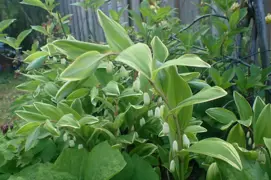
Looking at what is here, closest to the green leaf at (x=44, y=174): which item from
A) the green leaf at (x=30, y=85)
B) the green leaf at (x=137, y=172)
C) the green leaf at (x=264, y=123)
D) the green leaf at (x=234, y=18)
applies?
the green leaf at (x=137, y=172)

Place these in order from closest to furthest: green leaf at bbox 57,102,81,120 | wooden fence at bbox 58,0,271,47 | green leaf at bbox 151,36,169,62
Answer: green leaf at bbox 151,36,169,62 → green leaf at bbox 57,102,81,120 → wooden fence at bbox 58,0,271,47

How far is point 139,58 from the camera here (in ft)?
2.07

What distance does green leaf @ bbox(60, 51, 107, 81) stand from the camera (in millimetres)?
638

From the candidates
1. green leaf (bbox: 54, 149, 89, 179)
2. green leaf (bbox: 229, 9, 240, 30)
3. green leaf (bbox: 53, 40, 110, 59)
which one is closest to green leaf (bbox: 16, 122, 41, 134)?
green leaf (bbox: 54, 149, 89, 179)

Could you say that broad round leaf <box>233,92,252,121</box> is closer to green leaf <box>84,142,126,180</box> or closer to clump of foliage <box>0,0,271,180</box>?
clump of foliage <box>0,0,271,180</box>

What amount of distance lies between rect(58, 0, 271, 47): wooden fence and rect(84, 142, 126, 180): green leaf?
1387mm

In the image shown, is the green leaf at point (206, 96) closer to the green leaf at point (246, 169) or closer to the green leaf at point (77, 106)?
the green leaf at point (246, 169)

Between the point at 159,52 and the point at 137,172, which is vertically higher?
the point at 159,52

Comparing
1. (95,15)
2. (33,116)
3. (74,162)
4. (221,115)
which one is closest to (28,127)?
(33,116)

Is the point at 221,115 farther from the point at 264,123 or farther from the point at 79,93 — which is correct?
the point at 79,93

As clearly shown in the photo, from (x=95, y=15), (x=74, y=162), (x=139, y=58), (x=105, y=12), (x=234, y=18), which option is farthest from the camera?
(x=105, y=12)

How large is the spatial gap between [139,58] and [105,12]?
4.13 meters

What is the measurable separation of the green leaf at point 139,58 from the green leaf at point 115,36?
0.23 ft

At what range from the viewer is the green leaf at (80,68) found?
Answer: 64 centimetres
